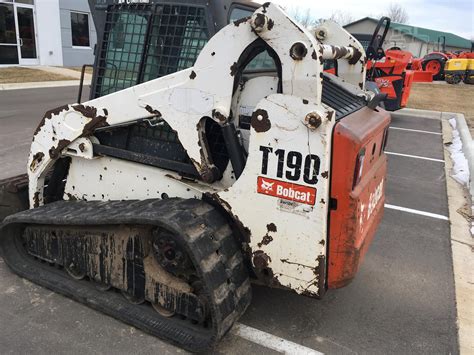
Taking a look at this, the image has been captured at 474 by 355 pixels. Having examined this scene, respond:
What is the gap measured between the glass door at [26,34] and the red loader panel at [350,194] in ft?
67.8

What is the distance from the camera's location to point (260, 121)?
2574 mm

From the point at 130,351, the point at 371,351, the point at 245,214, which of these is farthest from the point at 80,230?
the point at 371,351

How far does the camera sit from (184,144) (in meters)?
2.91

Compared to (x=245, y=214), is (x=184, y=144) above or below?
above

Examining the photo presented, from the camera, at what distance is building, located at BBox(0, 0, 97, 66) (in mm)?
19344

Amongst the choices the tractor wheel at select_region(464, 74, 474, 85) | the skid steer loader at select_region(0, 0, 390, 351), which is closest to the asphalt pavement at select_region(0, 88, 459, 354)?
the skid steer loader at select_region(0, 0, 390, 351)

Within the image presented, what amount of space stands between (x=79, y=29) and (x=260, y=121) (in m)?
22.9

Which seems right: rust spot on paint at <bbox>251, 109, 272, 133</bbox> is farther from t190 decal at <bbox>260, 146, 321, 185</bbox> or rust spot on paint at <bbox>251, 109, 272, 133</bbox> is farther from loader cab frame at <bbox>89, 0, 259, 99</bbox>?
loader cab frame at <bbox>89, 0, 259, 99</bbox>

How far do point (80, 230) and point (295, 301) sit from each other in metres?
1.73

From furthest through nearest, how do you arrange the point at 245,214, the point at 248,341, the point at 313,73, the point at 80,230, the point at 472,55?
the point at 472,55 < the point at 80,230 < the point at 248,341 < the point at 245,214 < the point at 313,73

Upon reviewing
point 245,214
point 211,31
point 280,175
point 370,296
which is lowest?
point 370,296

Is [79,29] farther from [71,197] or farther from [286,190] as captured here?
[286,190]

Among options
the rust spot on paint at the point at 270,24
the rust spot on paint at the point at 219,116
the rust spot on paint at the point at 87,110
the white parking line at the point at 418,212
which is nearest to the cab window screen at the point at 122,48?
the rust spot on paint at the point at 87,110

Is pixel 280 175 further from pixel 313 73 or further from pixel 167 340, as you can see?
pixel 167 340
